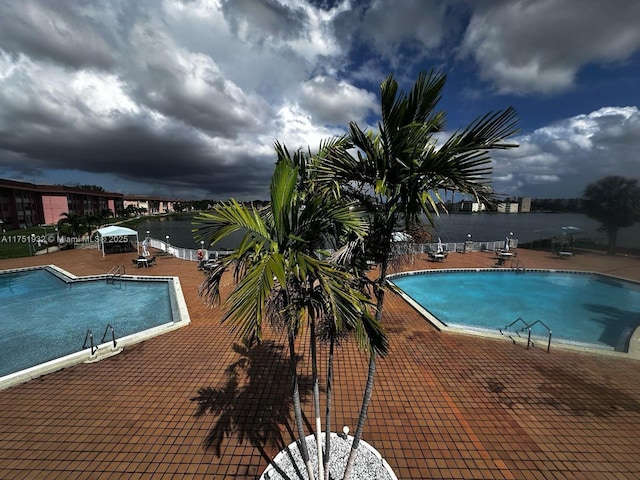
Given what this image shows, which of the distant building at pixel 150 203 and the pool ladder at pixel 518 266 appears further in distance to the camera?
the distant building at pixel 150 203

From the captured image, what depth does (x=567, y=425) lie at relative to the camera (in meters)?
4.16

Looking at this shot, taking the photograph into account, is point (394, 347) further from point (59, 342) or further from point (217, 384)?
point (59, 342)

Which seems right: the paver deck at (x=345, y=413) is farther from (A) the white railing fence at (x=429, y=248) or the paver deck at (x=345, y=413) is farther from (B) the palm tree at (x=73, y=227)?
(B) the palm tree at (x=73, y=227)

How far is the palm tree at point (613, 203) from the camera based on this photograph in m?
8.85

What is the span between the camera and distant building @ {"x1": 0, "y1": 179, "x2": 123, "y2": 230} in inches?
1639

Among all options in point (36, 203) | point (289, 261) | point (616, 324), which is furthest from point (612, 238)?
point (36, 203)

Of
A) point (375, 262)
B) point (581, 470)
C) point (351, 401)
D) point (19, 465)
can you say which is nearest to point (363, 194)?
point (375, 262)

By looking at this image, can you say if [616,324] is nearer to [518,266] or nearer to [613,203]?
[613,203]

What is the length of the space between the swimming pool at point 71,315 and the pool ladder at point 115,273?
6cm

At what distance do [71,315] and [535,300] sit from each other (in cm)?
1981

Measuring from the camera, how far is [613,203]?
9.97 m

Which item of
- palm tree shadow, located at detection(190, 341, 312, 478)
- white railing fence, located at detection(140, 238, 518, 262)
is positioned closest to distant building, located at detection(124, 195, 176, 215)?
white railing fence, located at detection(140, 238, 518, 262)

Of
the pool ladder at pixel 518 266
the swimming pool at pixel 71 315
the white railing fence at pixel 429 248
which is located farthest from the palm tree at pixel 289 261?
the pool ladder at pixel 518 266

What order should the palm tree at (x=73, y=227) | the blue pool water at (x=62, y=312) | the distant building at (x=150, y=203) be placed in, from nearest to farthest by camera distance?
the blue pool water at (x=62, y=312) < the palm tree at (x=73, y=227) < the distant building at (x=150, y=203)
